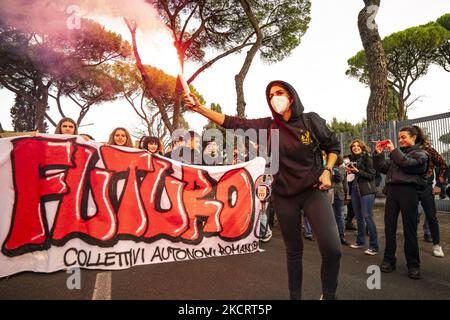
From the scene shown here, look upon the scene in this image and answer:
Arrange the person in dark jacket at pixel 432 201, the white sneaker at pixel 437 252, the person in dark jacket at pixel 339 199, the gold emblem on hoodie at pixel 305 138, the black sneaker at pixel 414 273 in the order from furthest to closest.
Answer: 1. the person in dark jacket at pixel 339 199
2. the person in dark jacket at pixel 432 201
3. the white sneaker at pixel 437 252
4. the black sneaker at pixel 414 273
5. the gold emblem on hoodie at pixel 305 138

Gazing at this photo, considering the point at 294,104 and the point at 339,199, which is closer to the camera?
the point at 294,104

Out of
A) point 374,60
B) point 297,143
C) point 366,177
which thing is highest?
point 374,60

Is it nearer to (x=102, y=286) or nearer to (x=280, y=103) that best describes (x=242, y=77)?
(x=280, y=103)

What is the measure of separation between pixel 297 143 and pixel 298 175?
0.86 ft

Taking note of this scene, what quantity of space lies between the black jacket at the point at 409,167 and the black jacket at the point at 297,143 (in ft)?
5.55

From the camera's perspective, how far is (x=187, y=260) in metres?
4.46

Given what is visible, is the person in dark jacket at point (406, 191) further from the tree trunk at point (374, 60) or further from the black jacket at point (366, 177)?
the tree trunk at point (374, 60)

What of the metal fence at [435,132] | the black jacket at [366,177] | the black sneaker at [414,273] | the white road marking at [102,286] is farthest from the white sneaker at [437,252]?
the metal fence at [435,132]

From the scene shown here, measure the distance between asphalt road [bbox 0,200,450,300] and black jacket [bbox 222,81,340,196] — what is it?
1.17m

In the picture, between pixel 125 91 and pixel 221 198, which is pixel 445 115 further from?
pixel 125 91

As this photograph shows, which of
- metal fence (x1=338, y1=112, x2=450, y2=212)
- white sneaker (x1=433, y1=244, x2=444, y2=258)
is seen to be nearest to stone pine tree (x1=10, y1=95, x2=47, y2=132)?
metal fence (x1=338, y1=112, x2=450, y2=212)

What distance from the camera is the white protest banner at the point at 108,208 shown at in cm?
374

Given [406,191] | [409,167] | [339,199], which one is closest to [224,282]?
[406,191]

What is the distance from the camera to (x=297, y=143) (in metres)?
2.65
